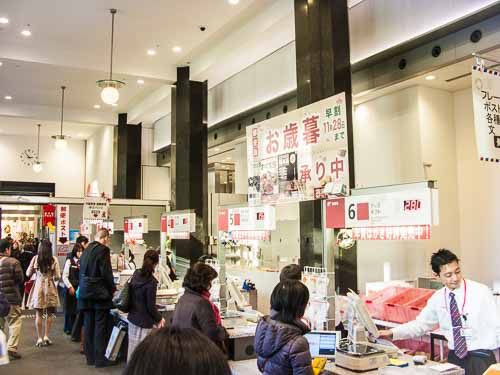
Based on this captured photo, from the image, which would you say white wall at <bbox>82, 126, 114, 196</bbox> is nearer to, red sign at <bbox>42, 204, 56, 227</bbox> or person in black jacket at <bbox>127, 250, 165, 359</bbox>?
red sign at <bbox>42, 204, 56, 227</bbox>

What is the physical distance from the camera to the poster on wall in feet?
13.9

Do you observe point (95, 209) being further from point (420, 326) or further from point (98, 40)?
point (420, 326)

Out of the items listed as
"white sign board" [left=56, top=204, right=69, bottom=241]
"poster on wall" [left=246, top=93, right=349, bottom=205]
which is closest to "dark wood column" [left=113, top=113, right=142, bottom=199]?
"white sign board" [left=56, top=204, right=69, bottom=241]

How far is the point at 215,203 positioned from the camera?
11.3 metres

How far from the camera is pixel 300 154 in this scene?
4.64m

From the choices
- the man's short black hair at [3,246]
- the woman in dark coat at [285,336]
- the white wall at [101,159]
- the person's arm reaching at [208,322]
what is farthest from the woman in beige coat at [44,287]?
the white wall at [101,159]

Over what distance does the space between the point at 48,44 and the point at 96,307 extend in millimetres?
4942

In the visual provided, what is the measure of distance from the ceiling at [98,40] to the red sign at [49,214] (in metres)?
2.74

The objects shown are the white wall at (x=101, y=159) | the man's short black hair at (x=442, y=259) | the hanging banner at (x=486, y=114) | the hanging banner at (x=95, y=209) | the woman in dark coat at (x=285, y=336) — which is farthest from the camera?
the white wall at (x=101, y=159)

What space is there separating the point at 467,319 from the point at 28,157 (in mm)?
15816

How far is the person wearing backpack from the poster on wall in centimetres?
330

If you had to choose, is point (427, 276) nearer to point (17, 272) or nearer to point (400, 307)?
point (400, 307)

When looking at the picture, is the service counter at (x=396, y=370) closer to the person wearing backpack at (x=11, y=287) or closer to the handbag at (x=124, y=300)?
the handbag at (x=124, y=300)

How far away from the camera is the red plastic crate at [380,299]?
545cm
